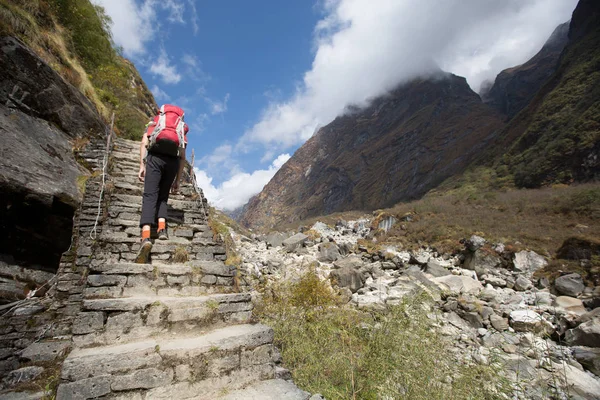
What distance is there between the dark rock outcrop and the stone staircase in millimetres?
2837

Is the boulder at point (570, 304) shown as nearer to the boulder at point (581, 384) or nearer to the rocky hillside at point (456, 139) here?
the boulder at point (581, 384)

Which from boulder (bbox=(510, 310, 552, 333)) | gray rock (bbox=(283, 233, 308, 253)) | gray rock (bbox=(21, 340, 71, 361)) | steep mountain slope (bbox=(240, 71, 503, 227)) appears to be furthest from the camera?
steep mountain slope (bbox=(240, 71, 503, 227))

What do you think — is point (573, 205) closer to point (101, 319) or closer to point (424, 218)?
point (424, 218)

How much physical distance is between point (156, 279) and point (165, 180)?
64.4 inches

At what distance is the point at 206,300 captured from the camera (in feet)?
9.07

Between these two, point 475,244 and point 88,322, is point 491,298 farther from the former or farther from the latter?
point 88,322

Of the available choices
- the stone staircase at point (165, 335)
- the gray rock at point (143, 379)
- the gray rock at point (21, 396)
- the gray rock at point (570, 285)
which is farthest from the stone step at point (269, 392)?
the gray rock at point (570, 285)

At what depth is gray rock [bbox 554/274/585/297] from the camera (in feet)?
27.9

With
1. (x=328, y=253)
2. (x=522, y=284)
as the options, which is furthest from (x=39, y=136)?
(x=522, y=284)

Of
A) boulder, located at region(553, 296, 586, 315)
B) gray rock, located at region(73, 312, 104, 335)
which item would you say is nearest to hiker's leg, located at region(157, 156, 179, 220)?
gray rock, located at region(73, 312, 104, 335)

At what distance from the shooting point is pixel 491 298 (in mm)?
8688

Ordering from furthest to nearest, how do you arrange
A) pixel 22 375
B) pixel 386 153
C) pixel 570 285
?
pixel 386 153, pixel 570 285, pixel 22 375

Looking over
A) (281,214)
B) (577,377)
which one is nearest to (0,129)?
(577,377)

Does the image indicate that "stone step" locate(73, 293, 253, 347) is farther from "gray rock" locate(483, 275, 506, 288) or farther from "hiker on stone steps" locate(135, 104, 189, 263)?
"gray rock" locate(483, 275, 506, 288)
